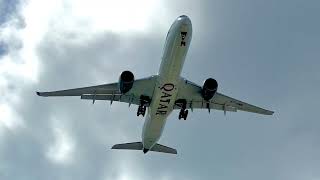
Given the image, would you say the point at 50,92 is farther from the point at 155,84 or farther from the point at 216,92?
the point at 216,92

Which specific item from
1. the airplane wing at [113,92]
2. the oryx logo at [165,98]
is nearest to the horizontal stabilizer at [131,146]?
the airplane wing at [113,92]

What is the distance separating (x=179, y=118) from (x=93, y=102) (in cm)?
768

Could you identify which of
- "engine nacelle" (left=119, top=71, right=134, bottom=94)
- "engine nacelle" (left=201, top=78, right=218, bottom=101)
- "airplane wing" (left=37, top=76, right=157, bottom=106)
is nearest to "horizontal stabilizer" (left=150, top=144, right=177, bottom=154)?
"airplane wing" (left=37, top=76, right=157, bottom=106)

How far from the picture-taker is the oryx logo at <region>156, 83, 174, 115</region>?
45.1 meters

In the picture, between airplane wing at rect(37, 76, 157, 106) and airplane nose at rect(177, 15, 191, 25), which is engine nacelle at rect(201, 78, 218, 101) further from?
airplane nose at rect(177, 15, 191, 25)

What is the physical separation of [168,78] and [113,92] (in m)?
8.19

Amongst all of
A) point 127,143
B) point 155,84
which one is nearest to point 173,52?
point 155,84

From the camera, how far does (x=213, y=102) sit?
5272 cm

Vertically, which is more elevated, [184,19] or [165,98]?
[184,19]

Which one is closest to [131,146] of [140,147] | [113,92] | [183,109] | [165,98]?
[140,147]

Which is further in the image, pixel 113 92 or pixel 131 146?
pixel 131 146

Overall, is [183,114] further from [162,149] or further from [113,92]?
[113,92]

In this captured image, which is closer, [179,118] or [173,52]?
[173,52]

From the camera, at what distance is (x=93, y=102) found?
166 feet
